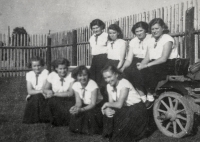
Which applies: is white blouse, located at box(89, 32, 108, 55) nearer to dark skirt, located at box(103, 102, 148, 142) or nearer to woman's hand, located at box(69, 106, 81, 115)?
woman's hand, located at box(69, 106, 81, 115)

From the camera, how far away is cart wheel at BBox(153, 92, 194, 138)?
3783 millimetres

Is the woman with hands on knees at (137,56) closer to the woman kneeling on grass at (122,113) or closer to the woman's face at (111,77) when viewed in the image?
the woman kneeling on grass at (122,113)

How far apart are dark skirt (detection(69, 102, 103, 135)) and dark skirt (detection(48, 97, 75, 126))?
1.28 ft

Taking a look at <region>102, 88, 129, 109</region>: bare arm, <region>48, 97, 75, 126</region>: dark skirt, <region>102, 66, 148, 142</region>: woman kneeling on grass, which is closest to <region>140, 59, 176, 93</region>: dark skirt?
<region>102, 66, 148, 142</region>: woman kneeling on grass

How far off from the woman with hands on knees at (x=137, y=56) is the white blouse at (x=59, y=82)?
39.5 inches

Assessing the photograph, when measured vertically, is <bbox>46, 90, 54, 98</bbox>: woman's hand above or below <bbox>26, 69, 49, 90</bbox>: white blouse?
below

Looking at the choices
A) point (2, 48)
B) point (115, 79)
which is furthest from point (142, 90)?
point (2, 48)

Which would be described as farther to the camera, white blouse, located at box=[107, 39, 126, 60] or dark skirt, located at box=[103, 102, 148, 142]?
white blouse, located at box=[107, 39, 126, 60]

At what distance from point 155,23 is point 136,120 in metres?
1.59

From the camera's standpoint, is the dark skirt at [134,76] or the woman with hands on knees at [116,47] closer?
the dark skirt at [134,76]

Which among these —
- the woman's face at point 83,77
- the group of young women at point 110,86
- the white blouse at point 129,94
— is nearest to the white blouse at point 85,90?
the group of young women at point 110,86

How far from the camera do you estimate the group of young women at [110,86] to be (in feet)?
13.2

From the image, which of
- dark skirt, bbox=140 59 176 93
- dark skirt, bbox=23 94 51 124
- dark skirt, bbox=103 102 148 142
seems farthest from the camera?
dark skirt, bbox=23 94 51 124

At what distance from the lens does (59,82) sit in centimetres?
509
